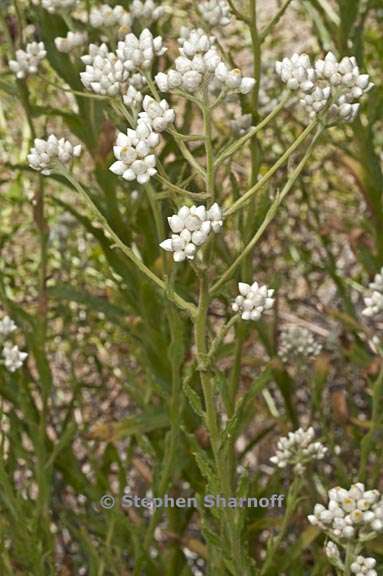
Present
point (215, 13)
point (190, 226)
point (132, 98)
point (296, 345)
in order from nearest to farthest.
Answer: point (190, 226)
point (132, 98)
point (215, 13)
point (296, 345)

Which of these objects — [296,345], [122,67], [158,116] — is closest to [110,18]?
[122,67]

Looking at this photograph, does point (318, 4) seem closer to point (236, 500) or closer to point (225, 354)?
point (225, 354)

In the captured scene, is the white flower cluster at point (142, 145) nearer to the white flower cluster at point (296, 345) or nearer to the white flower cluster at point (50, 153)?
the white flower cluster at point (50, 153)

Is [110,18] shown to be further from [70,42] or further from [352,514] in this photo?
[352,514]

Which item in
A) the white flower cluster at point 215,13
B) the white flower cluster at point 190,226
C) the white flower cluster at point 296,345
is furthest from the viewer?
the white flower cluster at point 296,345

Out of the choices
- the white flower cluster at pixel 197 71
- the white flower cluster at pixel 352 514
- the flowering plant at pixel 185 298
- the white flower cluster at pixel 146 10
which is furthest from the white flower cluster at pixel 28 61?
the white flower cluster at pixel 352 514

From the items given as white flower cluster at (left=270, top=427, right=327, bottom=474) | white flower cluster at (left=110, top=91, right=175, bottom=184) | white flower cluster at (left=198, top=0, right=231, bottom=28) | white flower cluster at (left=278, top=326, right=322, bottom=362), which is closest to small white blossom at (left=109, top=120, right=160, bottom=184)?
white flower cluster at (left=110, top=91, right=175, bottom=184)
